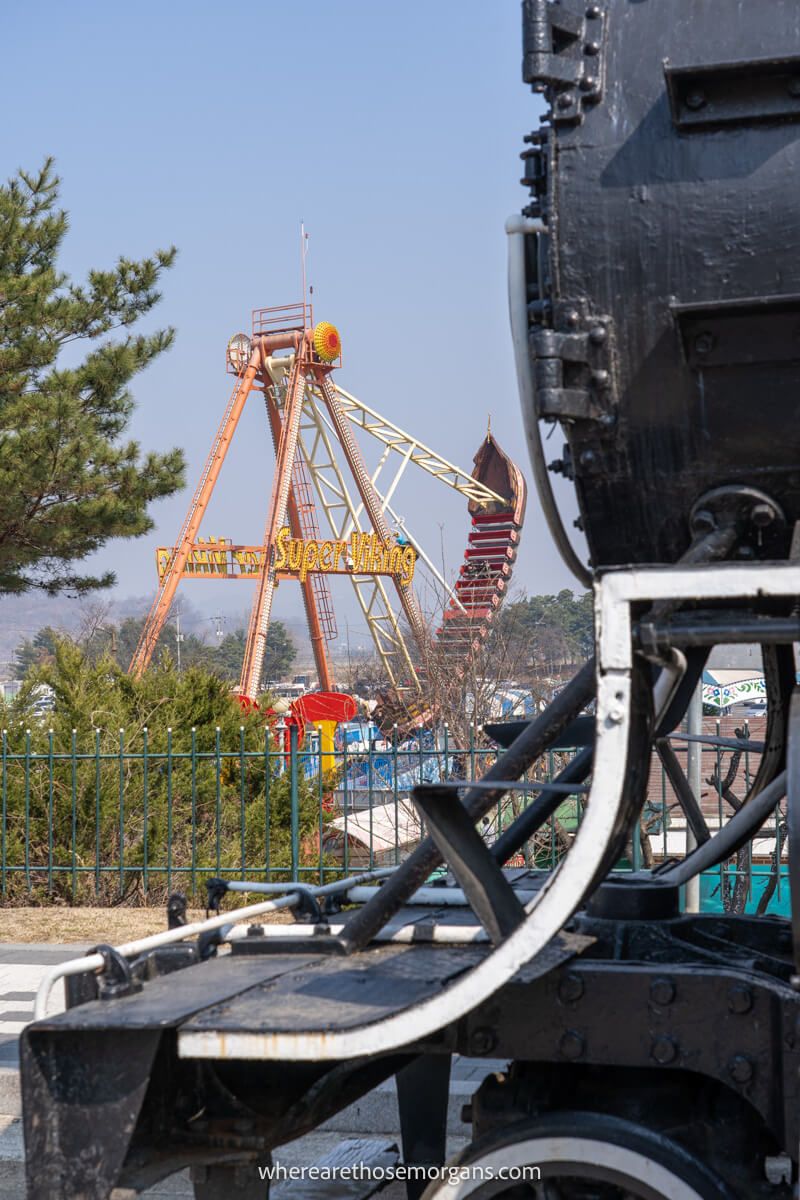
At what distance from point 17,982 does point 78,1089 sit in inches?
208

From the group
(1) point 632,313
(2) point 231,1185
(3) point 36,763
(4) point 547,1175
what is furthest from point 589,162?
(3) point 36,763

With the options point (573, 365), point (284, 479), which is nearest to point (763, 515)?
point (573, 365)

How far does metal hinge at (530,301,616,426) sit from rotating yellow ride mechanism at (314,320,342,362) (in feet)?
134

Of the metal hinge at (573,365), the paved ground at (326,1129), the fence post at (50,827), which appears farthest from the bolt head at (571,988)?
the fence post at (50,827)

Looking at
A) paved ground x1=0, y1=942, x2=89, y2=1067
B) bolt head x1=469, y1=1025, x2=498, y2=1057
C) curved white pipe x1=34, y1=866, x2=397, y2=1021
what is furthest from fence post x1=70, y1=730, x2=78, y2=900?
bolt head x1=469, y1=1025, x2=498, y2=1057

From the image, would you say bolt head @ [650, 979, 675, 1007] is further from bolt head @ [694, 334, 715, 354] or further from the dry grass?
the dry grass

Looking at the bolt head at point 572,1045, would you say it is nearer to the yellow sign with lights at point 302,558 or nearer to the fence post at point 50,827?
the fence post at point 50,827

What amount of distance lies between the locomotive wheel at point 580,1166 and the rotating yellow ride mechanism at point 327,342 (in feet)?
136

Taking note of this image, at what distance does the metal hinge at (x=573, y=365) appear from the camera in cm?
320

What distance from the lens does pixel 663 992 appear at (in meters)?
3.06

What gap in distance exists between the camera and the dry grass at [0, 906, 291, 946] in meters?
9.54

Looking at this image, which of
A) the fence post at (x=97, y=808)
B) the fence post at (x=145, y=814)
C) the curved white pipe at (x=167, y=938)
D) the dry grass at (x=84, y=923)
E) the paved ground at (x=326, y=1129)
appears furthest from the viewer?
the fence post at (x=97, y=808)

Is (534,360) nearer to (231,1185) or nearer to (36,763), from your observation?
(231,1185)

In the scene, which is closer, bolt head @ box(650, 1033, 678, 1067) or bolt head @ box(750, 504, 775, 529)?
bolt head @ box(650, 1033, 678, 1067)
